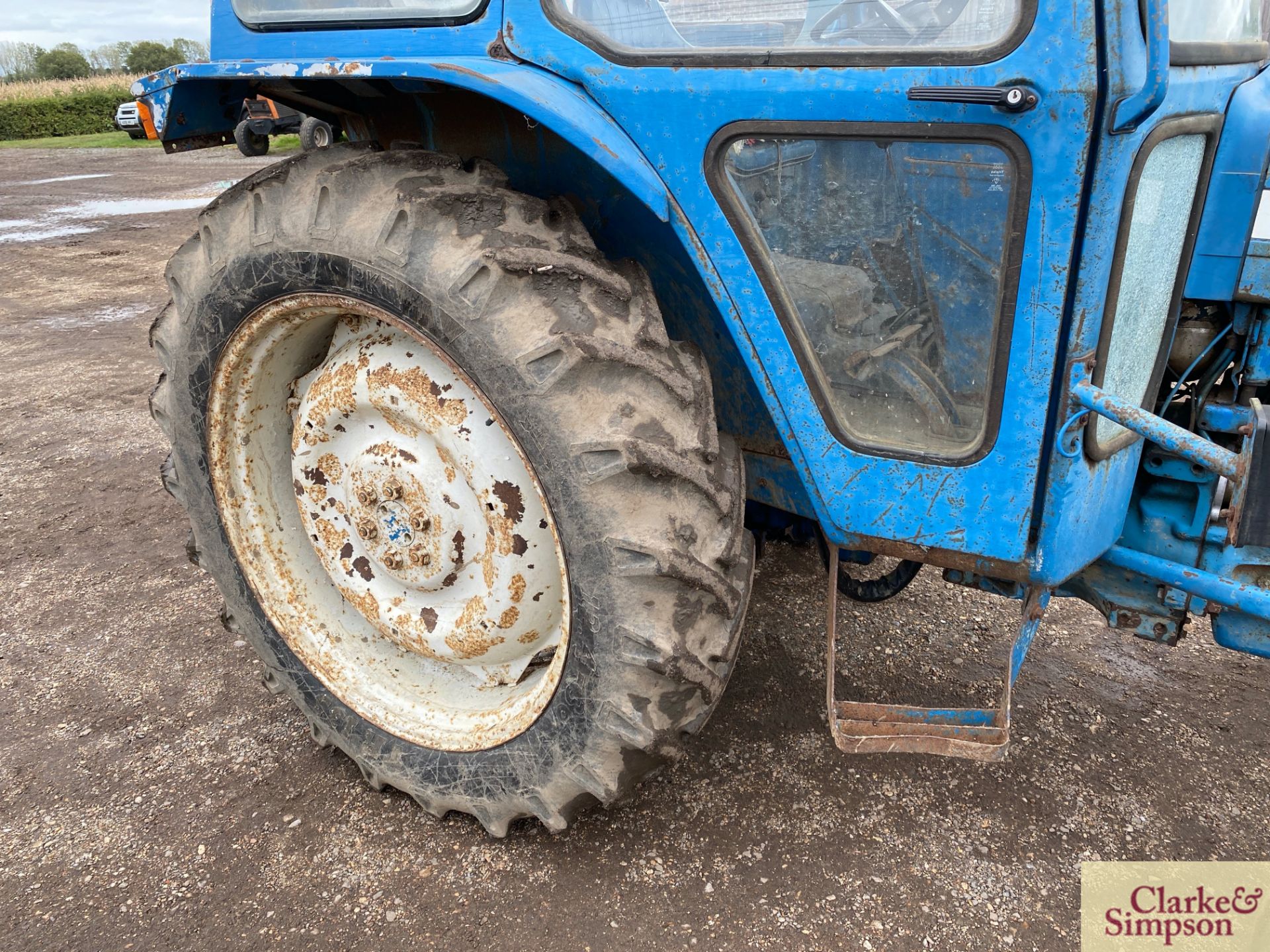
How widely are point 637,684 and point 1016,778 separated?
3.40 ft

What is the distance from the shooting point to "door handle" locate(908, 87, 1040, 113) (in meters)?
1.26

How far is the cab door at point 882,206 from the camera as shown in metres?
1.31

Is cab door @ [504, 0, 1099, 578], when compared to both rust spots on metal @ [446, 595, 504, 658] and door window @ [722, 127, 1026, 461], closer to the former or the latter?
door window @ [722, 127, 1026, 461]

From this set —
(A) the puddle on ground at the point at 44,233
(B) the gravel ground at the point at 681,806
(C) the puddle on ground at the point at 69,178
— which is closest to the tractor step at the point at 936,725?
(B) the gravel ground at the point at 681,806

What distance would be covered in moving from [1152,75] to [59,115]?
31456mm

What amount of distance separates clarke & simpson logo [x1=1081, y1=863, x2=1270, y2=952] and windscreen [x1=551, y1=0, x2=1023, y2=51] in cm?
156

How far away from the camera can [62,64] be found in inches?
1884

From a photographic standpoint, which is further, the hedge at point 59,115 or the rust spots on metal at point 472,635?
the hedge at point 59,115

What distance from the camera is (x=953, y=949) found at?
177 cm

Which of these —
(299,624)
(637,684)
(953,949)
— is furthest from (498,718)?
(953,949)

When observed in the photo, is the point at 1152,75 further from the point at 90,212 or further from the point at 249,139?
the point at 90,212

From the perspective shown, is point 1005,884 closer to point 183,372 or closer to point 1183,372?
point 1183,372

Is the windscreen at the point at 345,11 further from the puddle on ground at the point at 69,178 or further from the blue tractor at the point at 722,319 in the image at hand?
the puddle on ground at the point at 69,178

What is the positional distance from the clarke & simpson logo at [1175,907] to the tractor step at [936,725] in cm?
41
